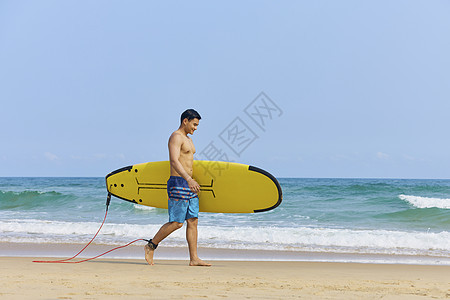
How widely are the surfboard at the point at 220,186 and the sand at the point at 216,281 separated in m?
0.69

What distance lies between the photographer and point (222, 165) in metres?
5.47

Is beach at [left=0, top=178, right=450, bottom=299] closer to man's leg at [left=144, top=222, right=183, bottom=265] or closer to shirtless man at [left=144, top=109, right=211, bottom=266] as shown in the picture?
man's leg at [left=144, top=222, right=183, bottom=265]

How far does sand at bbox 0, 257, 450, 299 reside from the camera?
11.0 feet

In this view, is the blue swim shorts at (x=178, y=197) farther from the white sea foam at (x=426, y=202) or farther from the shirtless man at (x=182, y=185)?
the white sea foam at (x=426, y=202)

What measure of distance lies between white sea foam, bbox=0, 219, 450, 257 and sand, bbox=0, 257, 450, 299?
1.71 metres

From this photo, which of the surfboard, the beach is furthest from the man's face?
the beach

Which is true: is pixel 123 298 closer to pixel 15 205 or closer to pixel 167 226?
pixel 167 226

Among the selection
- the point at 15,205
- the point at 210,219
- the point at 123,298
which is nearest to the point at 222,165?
the point at 123,298

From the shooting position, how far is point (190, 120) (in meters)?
4.68

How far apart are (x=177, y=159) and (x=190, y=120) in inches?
16.5

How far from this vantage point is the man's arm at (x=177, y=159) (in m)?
4.50

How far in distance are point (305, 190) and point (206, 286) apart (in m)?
17.4

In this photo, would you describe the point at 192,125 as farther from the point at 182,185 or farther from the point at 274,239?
the point at 274,239

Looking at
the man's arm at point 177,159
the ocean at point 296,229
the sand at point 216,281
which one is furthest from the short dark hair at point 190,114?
the ocean at point 296,229
